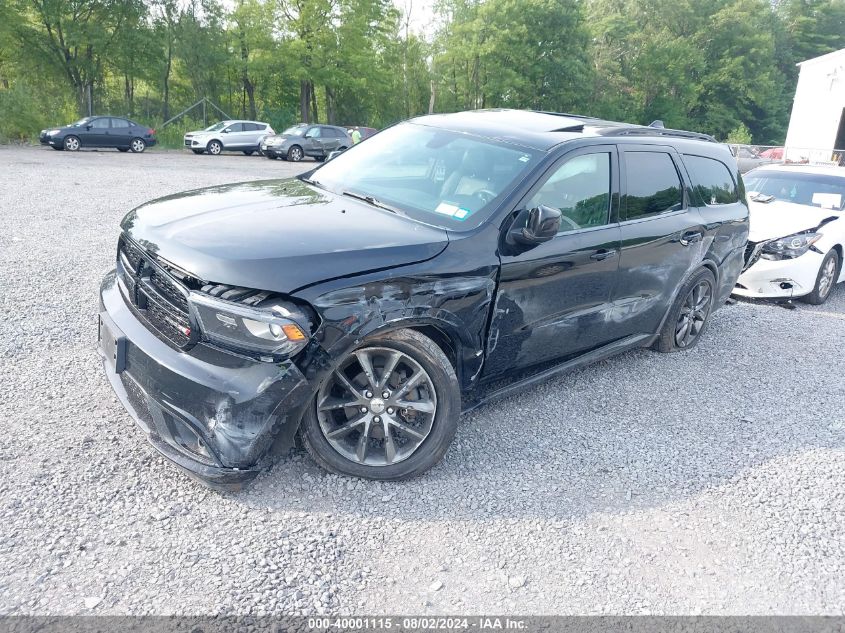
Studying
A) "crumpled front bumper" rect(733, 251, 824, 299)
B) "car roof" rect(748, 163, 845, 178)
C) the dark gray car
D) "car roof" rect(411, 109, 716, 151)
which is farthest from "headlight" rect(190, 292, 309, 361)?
the dark gray car

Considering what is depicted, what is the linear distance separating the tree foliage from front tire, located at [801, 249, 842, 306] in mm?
27667

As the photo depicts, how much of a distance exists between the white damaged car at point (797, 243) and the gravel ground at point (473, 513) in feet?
9.04

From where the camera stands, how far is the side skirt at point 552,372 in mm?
3811

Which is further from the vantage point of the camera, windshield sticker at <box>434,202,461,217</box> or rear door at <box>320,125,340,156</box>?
rear door at <box>320,125,340,156</box>

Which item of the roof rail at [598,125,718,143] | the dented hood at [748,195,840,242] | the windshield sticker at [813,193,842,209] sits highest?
the roof rail at [598,125,718,143]

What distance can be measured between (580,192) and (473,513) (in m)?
2.12

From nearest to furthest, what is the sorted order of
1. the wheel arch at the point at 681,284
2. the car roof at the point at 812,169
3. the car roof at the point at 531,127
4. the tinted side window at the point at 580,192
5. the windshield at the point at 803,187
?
1. the tinted side window at the point at 580,192
2. the car roof at the point at 531,127
3. the wheel arch at the point at 681,284
4. the windshield at the point at 803,187
5. the car roof at the point at 812,169

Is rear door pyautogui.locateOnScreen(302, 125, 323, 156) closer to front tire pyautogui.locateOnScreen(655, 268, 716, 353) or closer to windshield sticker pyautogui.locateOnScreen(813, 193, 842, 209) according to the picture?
windshield sticker pyautogui.locateOnScreen(813, 193, 842, 209)

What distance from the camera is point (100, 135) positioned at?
24891 millimetres

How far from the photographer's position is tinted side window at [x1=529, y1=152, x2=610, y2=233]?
3.99 m

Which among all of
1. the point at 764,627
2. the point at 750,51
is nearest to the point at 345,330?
the point at 764,627

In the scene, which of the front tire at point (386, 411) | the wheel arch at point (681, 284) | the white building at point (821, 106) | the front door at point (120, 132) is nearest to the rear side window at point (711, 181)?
the wheel arch at point (681, 284)

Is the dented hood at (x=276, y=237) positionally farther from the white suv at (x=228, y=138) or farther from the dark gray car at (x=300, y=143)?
the white suv at (x=228, y=138)

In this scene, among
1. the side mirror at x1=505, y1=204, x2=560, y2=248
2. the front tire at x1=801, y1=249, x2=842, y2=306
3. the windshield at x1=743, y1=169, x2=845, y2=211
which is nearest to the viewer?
the side mirror at x1=505, y1=204, x2=560, y2=248
